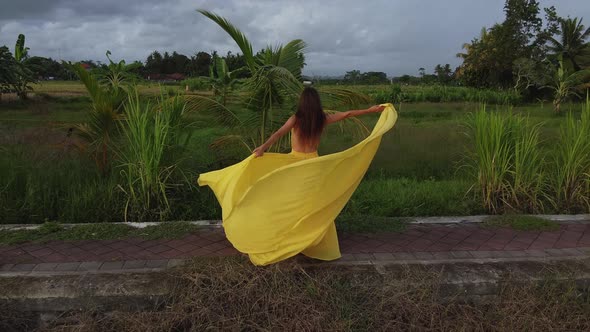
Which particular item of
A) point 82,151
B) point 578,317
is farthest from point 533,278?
point 82,151

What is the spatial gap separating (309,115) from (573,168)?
355cm

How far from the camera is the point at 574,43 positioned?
28.2 meters

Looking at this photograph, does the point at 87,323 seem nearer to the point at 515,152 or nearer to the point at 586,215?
the point at 515,152

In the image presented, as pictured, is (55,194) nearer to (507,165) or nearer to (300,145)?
(300,145)

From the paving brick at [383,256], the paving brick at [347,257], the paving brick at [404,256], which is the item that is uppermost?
the paving brick at [347,257]

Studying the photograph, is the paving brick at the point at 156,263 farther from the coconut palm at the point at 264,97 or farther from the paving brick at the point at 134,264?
the coconut palm at the point at 264,97

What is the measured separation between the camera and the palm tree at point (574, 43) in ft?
91.1

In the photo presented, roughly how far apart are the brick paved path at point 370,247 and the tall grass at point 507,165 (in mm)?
742

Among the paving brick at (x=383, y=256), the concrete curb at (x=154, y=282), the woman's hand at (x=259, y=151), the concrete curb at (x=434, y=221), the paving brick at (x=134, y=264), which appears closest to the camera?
the concrete curb at (x=154, y=282)

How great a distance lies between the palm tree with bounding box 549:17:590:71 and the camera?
91.1 ft

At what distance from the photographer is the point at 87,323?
117 inches

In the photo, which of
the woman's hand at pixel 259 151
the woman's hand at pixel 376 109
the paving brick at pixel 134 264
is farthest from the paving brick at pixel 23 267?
the woman's hand at pixel 376 109

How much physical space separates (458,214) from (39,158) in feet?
18.2

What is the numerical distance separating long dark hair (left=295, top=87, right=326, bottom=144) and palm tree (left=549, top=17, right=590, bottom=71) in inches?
1196
